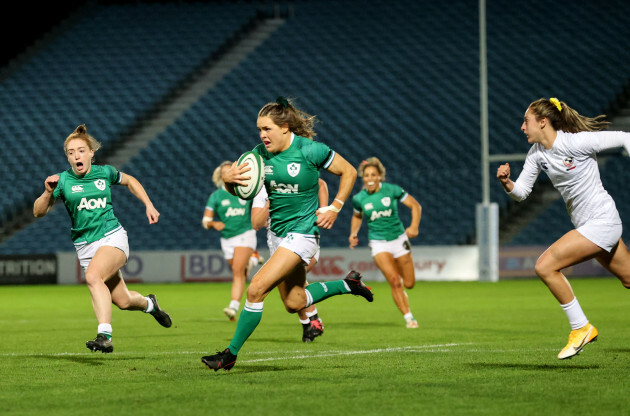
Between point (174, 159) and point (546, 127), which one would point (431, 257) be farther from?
point (546, 127)

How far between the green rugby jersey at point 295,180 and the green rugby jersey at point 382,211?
5526 millimetres

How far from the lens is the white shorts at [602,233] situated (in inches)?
327

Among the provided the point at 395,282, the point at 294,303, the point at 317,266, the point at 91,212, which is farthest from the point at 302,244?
the point at 317,266

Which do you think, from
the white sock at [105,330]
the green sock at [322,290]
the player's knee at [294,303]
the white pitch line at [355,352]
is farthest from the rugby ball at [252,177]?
the white sock at [105,330]

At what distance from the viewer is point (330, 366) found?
8539 millimetres

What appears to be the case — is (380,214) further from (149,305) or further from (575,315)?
(575,315)

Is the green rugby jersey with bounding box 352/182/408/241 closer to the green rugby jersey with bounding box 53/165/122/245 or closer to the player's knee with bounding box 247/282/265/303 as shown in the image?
the green rugby jersey with bounding box 53/165/122/245

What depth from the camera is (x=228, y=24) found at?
37.4 m

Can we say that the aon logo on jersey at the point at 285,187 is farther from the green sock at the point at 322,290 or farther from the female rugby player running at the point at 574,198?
the female rugby player running at the point at 574,198

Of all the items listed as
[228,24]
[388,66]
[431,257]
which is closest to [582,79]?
[388,66]

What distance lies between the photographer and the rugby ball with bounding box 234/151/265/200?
806cm

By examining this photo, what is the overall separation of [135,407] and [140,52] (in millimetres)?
31541

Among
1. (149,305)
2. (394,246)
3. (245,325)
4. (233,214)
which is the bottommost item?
(245,325)

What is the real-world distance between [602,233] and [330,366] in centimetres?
253
